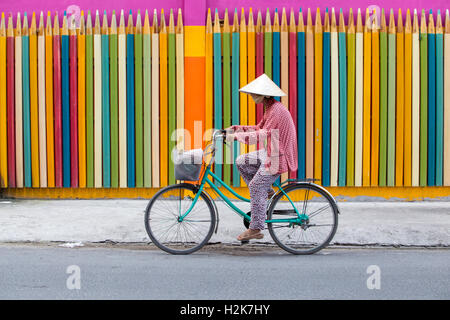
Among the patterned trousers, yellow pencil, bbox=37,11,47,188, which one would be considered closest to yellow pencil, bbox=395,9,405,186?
the patterned trousers

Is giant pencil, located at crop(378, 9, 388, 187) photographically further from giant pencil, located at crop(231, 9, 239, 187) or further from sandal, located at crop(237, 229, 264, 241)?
sandal, located at crop(237, 229, 264, 241)

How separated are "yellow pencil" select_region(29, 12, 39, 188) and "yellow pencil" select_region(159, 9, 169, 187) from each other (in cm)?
184

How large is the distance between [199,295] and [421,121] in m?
5.73

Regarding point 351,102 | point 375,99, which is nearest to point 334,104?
point 351,102

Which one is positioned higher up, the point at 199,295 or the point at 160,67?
the point at 160,67

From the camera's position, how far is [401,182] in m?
9.37

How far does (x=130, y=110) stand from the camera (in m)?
9.35

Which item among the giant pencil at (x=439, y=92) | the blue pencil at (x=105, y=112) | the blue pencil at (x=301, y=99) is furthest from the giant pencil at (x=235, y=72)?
the giant pencil at (x=439, y=92)

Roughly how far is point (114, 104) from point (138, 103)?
36 cm
